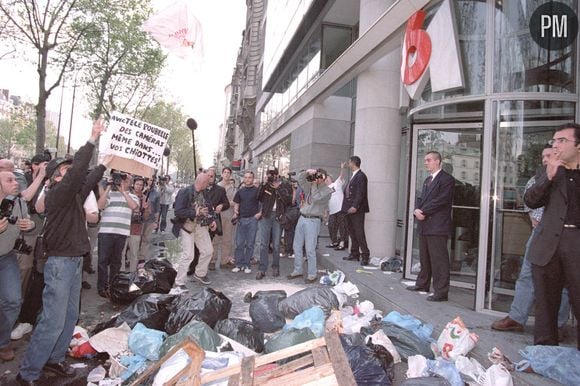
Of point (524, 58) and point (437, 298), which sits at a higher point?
point (524, 58)

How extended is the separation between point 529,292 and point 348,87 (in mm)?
10633

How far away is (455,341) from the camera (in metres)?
3.76

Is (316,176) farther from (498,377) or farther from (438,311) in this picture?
(498,377)

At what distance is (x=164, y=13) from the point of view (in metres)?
5.52

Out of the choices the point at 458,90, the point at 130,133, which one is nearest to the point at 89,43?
the point at 130,133

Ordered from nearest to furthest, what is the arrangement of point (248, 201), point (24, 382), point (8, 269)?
point (24, 382) < point (8, 269) < point (248, 201)

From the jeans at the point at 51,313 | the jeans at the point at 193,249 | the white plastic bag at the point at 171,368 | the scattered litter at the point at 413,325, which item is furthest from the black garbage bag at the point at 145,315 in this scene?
the scattered litter at the point at 413,325

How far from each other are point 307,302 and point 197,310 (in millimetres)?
1496

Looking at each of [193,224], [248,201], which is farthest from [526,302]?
[248,201]

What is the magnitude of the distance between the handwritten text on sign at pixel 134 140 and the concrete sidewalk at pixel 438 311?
12.2ft

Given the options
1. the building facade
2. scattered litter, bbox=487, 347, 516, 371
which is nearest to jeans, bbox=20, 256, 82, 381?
scattered litter, bbox=487, 347, 516, 371

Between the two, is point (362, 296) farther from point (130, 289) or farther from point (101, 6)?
point (101, 6)

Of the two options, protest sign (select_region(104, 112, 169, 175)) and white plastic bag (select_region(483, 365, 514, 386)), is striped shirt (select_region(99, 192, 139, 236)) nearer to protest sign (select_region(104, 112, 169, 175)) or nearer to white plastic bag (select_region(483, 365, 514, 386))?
protest sign (select_region(104, 112, 169, 175))

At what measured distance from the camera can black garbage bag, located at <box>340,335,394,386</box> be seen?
314 centimetres
